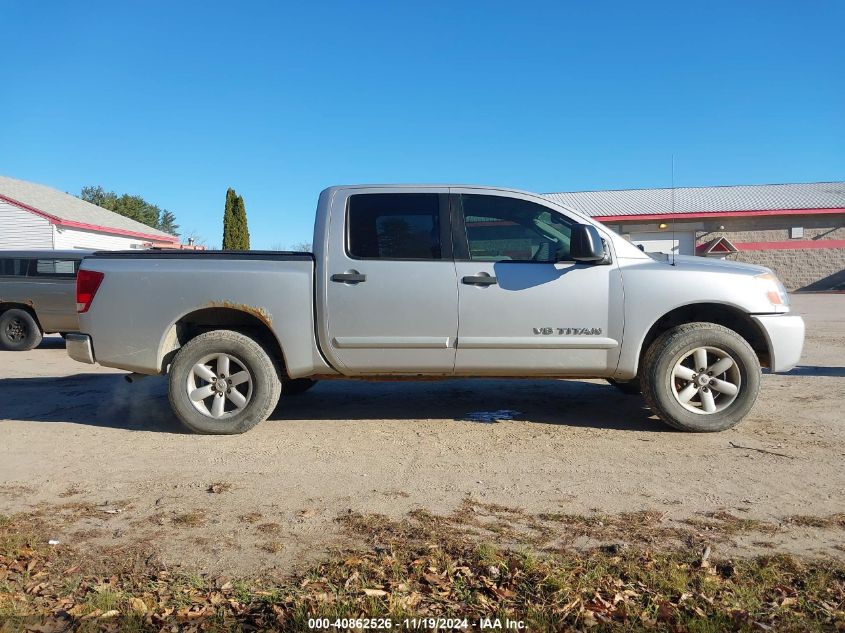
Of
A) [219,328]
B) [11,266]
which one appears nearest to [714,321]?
[219,328]

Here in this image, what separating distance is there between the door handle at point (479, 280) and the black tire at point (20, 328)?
10008mm

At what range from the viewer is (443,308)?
16.6 ft

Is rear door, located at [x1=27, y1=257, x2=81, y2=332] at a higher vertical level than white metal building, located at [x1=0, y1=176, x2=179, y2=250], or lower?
lower

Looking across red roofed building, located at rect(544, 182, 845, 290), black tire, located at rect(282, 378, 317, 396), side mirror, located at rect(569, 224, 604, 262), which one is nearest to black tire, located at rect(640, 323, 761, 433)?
side mirror, located at rect(569, 224, 604, 262)

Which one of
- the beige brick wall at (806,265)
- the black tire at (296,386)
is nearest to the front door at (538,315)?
the black tire at (296,386)

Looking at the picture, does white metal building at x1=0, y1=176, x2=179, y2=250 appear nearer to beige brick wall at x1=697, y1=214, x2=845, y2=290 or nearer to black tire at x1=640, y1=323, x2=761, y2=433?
black tire at x1=640, y1=323, x2=761, y2=433

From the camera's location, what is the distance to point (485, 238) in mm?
5207

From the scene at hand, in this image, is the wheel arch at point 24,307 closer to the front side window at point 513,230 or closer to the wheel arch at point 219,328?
the wheel arch at point 219,328

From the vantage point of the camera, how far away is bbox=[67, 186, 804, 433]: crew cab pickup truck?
199 inches

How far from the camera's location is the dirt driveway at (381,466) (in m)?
3.38

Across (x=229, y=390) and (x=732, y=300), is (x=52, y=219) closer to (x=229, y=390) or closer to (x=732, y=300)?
(x=229, y=390)

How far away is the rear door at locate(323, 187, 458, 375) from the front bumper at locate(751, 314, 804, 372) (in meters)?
2.43

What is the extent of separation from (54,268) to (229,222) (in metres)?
17.8

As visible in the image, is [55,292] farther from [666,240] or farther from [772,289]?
[666,240]
